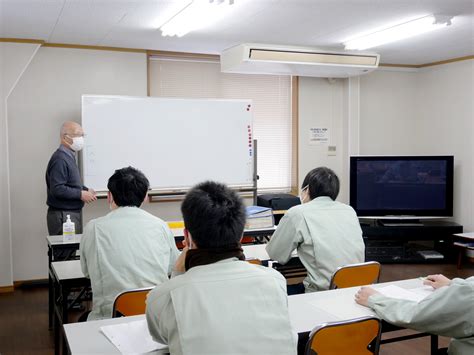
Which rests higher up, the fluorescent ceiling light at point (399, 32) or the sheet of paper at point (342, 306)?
the fluorescent ceiling light at point (399, 32)

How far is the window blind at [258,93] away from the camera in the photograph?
5953 millimetres

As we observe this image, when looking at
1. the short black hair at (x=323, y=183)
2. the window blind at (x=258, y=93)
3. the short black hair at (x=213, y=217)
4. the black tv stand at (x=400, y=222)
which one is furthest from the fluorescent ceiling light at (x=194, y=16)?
the black tv stand at (x=400, y=222)

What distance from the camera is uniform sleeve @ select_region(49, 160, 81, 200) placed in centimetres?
455

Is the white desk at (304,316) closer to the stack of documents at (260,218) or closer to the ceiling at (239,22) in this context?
the stack of documents at (260,218)

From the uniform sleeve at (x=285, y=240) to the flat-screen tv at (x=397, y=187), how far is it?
12.2 feet

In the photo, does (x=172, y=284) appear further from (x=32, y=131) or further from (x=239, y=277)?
(x=32, y=131)

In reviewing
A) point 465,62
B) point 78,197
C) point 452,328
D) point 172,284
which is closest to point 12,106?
point 78,197

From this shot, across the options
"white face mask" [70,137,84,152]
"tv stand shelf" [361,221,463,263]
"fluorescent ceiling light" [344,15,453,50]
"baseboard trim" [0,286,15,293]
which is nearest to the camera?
"fluorescent ceiling light" [344,15,453,50]

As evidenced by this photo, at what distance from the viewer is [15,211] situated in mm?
5309

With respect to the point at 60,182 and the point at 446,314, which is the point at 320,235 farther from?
the point at 60,182

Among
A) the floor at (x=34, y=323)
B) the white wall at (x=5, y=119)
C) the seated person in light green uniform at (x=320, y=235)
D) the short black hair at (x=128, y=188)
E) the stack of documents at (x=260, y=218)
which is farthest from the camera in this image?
the white wall at (x=5, y=119)

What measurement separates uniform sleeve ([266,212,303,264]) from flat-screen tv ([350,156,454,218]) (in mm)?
3714

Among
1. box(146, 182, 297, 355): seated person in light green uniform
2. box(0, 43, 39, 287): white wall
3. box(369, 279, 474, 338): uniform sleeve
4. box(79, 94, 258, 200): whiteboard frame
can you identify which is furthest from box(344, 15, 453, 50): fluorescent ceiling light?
box(146, 182, 297, 355): seated person in light green uniform

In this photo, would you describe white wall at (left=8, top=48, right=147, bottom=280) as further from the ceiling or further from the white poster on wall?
the white poster on wall
